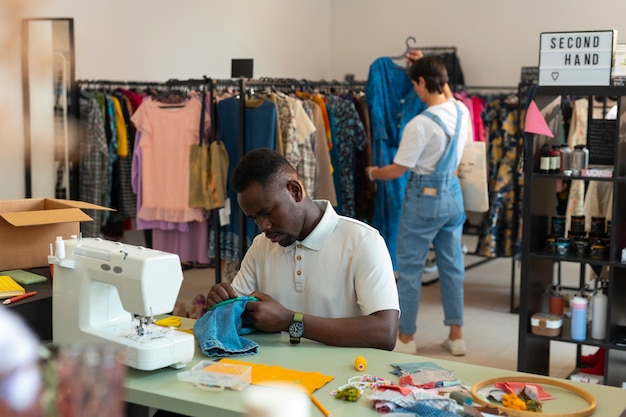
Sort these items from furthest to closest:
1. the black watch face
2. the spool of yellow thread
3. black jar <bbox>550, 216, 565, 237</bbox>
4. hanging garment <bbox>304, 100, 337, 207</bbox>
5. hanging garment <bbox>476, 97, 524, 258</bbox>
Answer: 1. hanging garment <bbox>476, 97, 524, 258</bbox>
2. hanging garment <bbox>304, 100, 337, 207</bbox>
3. black jar <bbox>550, 216, 565, 237</bbox>
4. the black watch face
5. the spool of yellow thread

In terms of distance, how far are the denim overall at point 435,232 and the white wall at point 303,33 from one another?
2501mm

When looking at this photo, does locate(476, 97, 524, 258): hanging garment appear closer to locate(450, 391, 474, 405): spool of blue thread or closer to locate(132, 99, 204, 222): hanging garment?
locate(132, 99, 204, 222): hanging garment

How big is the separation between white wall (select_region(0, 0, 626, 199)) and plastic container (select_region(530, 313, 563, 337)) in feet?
10.6

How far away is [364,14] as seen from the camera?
28.5 feet

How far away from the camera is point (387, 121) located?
5.82 meters

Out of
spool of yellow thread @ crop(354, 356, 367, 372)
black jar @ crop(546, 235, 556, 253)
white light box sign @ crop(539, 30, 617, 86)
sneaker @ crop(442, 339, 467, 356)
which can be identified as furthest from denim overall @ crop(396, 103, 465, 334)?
spool of yellow thread @ crop(354, 356, 367, 372)

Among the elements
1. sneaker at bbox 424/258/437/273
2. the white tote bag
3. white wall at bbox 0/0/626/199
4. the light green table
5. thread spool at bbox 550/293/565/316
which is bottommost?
sneaker at bbox 424/258/437/273

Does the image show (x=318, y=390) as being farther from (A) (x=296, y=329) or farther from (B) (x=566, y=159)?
(B) (x=566, y=159)

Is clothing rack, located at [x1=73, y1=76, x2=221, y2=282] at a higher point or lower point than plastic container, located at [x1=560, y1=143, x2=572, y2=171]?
higher

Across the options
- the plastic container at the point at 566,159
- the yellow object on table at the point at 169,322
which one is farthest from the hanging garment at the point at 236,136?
the yellow object on table at the point at 169,322

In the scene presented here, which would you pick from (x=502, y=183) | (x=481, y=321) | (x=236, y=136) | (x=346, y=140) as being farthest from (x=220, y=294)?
(x=502, y=183)

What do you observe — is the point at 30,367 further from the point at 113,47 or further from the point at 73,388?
the point at 113,47

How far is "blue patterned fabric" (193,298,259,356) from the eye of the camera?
7.01 ft

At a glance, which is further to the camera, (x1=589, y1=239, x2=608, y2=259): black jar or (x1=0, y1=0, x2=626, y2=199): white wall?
(x1=0, y1=0, x2=626, y2=199): white wall
